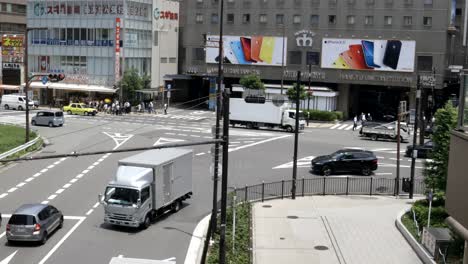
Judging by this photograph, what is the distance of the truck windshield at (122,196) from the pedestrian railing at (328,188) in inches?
265

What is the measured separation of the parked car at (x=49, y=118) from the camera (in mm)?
58375

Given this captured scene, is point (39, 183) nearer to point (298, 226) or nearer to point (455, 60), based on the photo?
point (298, 226)

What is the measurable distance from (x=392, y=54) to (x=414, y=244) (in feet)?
170

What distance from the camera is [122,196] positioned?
24.5 meters

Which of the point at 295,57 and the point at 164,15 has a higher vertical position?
the point at 164,15

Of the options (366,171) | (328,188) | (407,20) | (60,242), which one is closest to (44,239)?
(60,242)

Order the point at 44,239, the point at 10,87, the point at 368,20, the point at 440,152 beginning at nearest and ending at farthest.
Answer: the point at 44,239
the point at 440,152
the point at 368,20
the point at 10,87

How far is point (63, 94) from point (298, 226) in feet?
203

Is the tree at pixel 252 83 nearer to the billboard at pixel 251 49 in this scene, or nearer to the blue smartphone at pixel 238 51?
the billboard at pixel 251 49

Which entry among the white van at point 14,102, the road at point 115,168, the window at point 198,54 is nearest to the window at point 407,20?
the road at point 115,168

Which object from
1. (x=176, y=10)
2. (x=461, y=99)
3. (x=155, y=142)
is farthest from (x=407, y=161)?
(x=176, y=10)

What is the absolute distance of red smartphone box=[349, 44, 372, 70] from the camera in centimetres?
7250

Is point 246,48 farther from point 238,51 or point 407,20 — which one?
point 407,20

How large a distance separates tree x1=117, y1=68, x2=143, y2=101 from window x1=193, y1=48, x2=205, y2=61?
10.5 meters
